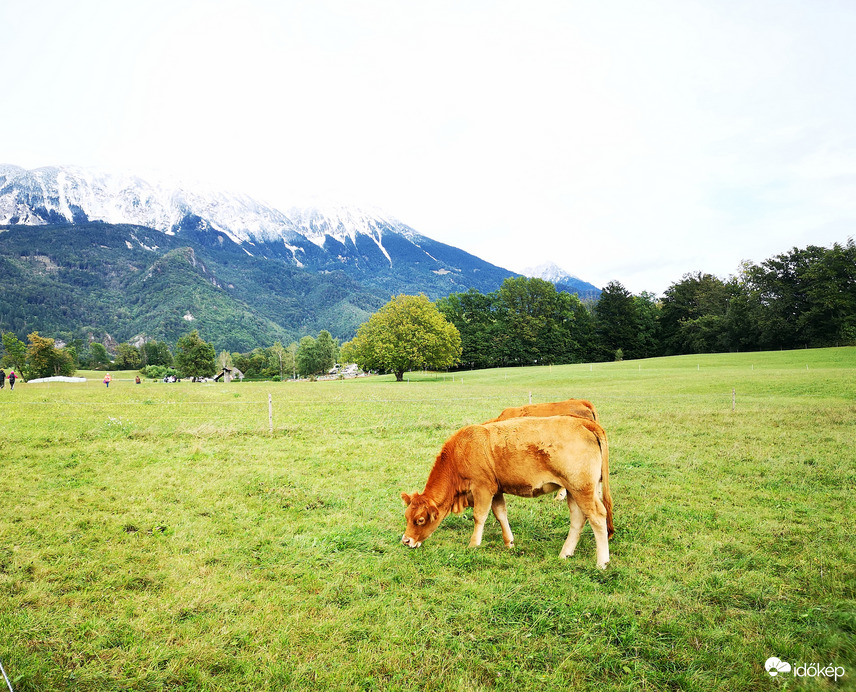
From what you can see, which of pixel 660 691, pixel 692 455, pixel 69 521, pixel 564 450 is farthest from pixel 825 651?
pixel 69 521

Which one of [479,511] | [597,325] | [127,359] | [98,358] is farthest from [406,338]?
[98,358]

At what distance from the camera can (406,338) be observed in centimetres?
5625

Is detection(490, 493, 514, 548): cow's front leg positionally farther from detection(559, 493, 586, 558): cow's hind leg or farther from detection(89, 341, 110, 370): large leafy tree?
detection(89, 341, 110, 370): large leafy tree

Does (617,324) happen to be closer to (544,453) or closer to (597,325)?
(597,325)

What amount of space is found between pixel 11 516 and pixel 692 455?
50.0 feet

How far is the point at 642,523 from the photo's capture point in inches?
277

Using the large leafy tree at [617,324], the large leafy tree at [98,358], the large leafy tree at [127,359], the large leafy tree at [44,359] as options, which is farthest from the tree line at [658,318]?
the large leafy tree at [98,358]

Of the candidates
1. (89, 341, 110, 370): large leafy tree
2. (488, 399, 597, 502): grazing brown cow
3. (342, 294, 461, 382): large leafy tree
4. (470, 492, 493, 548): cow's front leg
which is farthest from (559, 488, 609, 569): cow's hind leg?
(89, 341, 110, 370): large leafy tree

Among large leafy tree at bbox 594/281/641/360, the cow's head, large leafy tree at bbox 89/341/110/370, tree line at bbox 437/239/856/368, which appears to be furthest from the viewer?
large leafy tree at bbox 89/341/110/370

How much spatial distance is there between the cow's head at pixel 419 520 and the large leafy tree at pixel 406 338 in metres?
48.5

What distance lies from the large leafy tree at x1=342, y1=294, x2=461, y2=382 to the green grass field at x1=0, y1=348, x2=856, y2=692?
43608 mm

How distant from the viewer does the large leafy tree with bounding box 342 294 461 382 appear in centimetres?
5522

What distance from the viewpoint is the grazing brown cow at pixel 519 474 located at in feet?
18.5

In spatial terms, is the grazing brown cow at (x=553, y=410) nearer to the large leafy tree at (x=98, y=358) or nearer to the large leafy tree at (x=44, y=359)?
the large leafy tree at (x=44, y=359)
